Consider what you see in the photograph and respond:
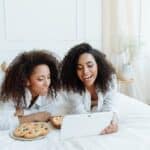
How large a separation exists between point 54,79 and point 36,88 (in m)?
0.14

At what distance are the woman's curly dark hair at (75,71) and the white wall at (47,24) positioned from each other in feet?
3.67

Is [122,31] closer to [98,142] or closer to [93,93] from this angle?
[93,93]

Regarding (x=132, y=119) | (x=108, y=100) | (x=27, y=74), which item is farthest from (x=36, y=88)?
(x=132, y=119)

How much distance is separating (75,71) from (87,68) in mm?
96

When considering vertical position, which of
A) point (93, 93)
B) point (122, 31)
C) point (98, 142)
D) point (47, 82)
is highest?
point (122, 31)

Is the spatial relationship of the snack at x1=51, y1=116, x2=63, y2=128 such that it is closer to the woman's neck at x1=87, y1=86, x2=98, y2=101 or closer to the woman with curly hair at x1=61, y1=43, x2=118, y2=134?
the woman with curly hair at x1=61, y1=43, x2=118, y2=134

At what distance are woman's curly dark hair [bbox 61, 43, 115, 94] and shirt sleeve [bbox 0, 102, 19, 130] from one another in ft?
1.16

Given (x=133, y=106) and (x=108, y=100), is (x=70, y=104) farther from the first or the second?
(x=133, y=106)

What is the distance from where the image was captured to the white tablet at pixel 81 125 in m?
1.30

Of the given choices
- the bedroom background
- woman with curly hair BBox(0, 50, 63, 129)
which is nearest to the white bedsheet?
woman with curly hair BBox(0, 50, 63, 129)

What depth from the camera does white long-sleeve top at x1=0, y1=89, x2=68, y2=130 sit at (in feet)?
4.71

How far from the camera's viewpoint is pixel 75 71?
1686 millimetres

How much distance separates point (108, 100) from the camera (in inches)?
66.3

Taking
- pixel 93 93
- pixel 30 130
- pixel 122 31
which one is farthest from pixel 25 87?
pixel 122 31
